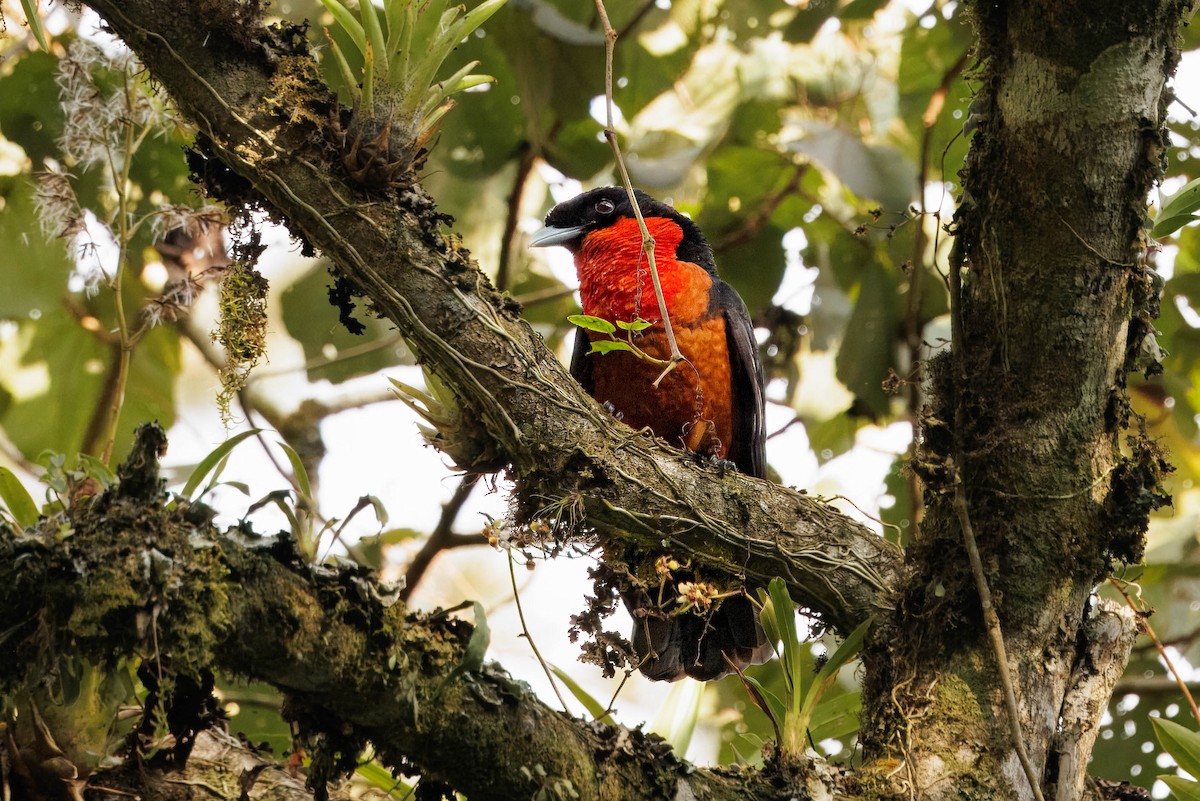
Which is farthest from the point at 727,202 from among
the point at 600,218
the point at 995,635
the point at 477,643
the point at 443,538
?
the point at 477,643

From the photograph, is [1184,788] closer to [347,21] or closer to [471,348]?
[471,348]

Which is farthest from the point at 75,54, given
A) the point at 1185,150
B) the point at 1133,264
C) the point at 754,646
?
the point at 1185,150

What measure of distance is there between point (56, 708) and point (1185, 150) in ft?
17.2

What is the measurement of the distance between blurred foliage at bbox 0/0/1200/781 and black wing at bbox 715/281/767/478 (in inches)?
25.4

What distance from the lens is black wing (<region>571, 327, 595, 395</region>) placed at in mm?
4477

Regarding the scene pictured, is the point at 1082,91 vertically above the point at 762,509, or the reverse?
the point at 1082,91

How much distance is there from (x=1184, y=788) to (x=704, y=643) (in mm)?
1539

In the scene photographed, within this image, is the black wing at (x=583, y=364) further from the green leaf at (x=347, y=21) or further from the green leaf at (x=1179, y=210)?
the green leaf at (x=1179, y=210)

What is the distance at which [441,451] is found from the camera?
2982mm

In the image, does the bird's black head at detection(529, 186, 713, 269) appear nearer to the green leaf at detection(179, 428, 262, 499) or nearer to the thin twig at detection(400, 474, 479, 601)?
the thin twig at detection(400, 474, 479, 601)

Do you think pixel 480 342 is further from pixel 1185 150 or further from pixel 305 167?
pixel 1185 150

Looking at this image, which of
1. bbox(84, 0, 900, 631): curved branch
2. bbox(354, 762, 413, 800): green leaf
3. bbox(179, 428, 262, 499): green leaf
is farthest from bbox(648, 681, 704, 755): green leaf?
bbox(179, 428, 262, 499): green leaf

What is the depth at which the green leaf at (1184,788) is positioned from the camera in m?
2.59

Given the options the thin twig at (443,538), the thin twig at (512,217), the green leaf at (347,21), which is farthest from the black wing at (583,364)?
the green leaf at (347,21)
